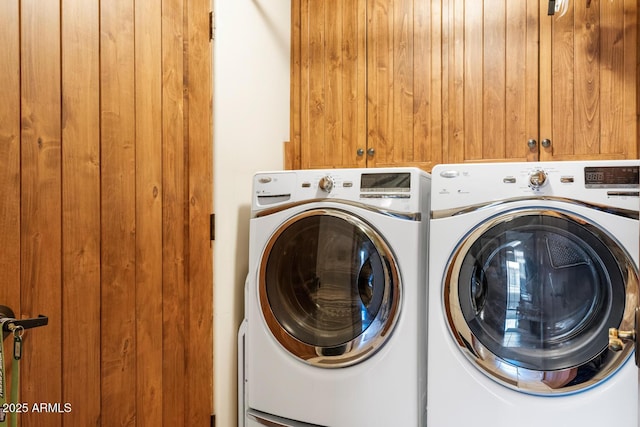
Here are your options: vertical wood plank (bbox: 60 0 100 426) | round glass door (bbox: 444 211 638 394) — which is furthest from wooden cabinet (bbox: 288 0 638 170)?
vertical wood plank (bbox: 60 0 100 426)

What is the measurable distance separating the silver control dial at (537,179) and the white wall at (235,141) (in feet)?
3.49

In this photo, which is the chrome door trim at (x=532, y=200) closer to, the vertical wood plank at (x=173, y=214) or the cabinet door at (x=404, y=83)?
the cabinet door at (x=404, y=83)

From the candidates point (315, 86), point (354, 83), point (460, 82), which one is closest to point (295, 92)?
point (315, 86)

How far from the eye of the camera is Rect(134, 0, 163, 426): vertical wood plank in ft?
4.45

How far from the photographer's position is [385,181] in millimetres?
1513

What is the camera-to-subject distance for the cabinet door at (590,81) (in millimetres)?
1671

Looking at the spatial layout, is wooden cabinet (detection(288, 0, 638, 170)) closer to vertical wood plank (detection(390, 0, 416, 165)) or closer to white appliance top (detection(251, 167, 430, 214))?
vertical wood plank (detection(390, 0, 416, 165))

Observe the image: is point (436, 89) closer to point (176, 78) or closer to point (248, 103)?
point (248, 103)

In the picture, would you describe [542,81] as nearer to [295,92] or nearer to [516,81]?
[516,81]

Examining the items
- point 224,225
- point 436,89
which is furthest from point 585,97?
point 224,225

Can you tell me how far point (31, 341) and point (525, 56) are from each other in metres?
1.94

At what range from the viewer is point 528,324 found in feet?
4.46

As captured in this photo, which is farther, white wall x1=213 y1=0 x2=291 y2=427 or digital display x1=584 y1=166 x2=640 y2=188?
white wall x1=213 y1=0 x2=291 y2=427

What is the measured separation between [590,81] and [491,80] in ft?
1.18
